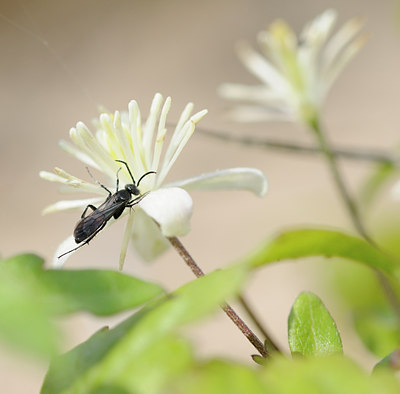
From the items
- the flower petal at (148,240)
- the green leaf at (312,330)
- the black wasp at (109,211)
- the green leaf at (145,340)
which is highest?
the black wasp at (109,211)

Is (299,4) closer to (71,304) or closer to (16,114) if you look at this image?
(16,114)

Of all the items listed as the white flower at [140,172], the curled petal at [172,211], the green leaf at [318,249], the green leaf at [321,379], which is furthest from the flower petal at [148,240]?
the green leaf at [321,379]

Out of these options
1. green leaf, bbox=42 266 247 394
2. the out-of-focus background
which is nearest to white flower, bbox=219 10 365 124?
green leaf, bbox=42 266 247 394

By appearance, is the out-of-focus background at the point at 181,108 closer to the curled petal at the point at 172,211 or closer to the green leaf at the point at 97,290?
the curled petal at the point at 172,211

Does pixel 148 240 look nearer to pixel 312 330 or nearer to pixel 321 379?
pixel 312 330

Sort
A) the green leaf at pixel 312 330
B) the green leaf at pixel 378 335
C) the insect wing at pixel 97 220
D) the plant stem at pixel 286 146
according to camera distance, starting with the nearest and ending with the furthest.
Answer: the green leaf at pixel 312 330 → the insect wing at pixel 97 220 → the green leaf at pixel 378 335 → the plant stem at pixel 286 146

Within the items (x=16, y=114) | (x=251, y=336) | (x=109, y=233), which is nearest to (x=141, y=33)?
(x=16, y=114)

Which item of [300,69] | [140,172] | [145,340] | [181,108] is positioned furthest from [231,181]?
[181,108]
